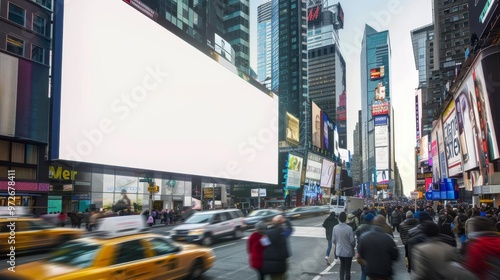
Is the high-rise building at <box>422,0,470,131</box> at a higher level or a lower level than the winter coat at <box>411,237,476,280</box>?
higher

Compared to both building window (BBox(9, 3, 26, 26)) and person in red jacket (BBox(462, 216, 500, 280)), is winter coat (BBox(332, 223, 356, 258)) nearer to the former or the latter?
person in red jacket (BBox(462, 216, 500, 280))

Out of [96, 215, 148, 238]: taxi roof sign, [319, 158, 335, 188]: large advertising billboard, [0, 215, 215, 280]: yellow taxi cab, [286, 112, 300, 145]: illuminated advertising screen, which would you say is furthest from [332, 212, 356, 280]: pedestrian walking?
[319, 158, 335, 188]: large advertising billboard

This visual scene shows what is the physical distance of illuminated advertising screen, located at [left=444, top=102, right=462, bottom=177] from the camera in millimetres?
40844

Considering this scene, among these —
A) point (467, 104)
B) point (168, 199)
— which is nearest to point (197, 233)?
point (467, 104)

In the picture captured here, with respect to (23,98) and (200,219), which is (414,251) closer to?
(200,219)

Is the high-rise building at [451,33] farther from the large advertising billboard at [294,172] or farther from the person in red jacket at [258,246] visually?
the person in red jacket at [258,246]

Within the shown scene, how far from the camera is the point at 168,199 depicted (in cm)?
4888

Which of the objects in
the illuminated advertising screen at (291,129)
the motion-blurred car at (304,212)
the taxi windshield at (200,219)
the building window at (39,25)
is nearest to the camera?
the taxi windshield at (200,219)

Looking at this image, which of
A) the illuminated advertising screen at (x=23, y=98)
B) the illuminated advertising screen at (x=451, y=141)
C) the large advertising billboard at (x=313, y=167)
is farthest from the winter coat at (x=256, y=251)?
the large advertising billboard at (x=313, y=167)

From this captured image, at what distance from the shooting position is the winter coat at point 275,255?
22.7 feet

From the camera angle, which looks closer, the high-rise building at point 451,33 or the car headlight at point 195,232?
the car headlight at point 195,232

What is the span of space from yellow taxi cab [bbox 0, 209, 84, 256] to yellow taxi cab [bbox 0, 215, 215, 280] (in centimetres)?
682

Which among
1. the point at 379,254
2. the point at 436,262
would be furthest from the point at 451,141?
the point at 436,262

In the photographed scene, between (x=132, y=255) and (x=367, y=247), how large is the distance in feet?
15.3
